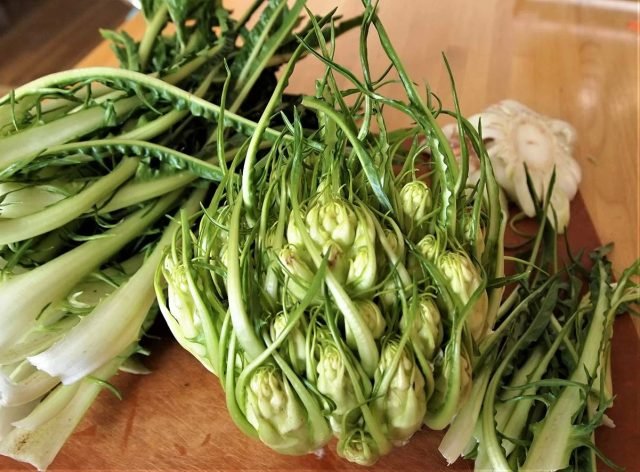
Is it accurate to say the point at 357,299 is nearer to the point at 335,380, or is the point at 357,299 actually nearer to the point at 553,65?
the point at 335,380

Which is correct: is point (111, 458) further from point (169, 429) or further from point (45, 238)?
point (45, 238)

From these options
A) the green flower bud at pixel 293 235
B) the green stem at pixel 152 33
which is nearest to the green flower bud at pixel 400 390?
the green flower bud at pixel 293 235

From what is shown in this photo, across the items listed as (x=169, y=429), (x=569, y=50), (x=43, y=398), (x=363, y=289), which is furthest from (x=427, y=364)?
(x=569, y=50)

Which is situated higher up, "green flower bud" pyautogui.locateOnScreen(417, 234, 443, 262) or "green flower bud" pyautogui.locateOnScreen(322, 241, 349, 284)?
"green flower bud" pyautogui.locateOnScreen(322, 241, 349, 284)

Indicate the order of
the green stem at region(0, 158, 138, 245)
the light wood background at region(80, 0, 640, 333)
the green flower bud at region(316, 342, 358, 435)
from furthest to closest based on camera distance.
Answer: the light wood background at region(80, 0, 640, 333) → the green stem at region(0, 158, 138, 245) → the green flower bud at region(316, 342, 358, 435)

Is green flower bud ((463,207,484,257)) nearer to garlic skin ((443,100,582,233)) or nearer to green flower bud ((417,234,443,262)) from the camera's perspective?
green flower bud ((417,234,443,262))

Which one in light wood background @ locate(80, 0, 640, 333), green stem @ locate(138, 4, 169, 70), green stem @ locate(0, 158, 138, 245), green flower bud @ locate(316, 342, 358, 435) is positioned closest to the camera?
green flower bud @ locate(316, 342, 358, 435)

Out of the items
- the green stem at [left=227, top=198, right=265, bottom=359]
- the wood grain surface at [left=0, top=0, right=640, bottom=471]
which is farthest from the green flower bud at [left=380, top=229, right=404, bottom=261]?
the wood grain surface at [left=0, top=0, right=640, bottom=471]

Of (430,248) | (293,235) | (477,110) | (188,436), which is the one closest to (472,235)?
(430,248)
